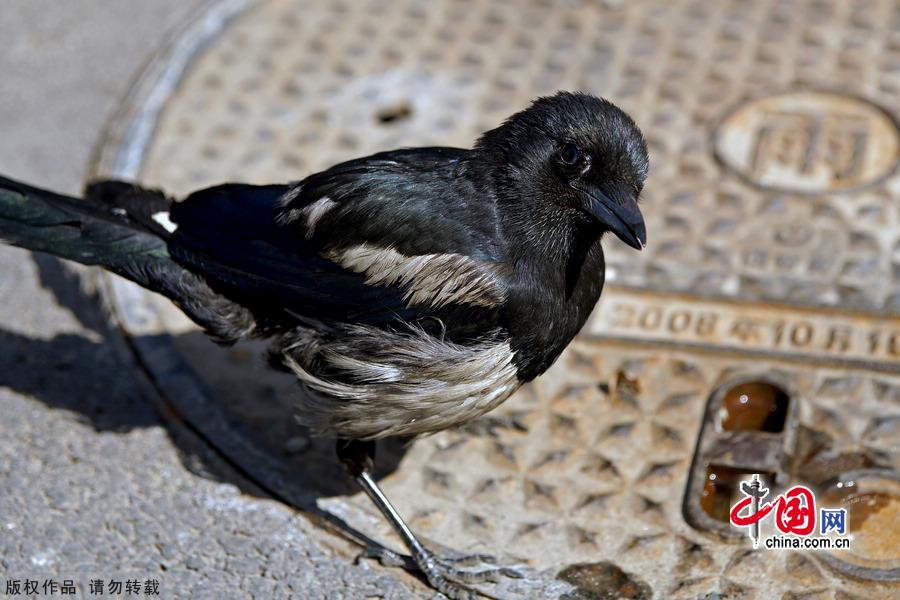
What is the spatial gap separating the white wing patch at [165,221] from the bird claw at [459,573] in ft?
3.96

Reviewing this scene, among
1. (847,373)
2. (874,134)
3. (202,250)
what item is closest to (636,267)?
(847,373)

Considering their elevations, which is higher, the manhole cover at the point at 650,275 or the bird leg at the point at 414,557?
the manhole cover at the point at 650,275

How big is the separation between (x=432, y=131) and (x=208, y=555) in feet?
6.78

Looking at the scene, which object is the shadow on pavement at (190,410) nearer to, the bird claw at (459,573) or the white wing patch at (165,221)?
the bird claw at (459,573)

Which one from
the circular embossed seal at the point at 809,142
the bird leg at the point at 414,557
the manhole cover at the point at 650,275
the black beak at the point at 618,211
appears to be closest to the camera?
the black beak at the point at 618,211

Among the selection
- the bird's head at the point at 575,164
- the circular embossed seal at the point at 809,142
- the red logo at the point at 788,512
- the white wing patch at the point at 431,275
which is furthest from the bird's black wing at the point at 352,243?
the circular embossed seal at the point at 809,142

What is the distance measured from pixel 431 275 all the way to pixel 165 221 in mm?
911

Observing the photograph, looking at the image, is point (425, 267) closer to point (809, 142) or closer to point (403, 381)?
point (403, 381)

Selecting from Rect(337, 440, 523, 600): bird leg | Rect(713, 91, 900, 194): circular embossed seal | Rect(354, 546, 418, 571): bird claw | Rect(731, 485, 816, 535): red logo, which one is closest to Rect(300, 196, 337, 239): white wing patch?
Rect(337, 440, 523, 600): bird leg

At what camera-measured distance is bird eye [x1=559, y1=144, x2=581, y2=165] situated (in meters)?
3.30

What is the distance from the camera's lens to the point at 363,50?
5234 mm

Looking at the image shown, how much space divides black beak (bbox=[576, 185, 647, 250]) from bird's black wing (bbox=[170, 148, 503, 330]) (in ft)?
0.96

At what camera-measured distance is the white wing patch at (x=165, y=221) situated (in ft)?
12.0

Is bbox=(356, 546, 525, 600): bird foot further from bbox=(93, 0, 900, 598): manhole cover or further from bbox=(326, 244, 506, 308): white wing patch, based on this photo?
bbox=(326, 244, 506, 308): white wing patch
